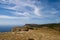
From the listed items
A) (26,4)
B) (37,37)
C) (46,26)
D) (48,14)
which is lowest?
(37,37)

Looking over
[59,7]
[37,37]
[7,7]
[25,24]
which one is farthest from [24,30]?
[59,7]

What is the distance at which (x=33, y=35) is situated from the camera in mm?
3178

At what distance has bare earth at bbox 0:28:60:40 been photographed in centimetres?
308

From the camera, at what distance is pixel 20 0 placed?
11.0ft

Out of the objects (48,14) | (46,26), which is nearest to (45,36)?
(46,26)

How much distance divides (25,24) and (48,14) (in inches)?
25.1

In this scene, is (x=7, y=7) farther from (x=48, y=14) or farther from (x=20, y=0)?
(x=48, y=14)

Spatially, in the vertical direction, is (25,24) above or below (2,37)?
above

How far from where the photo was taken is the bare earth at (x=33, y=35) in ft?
10.1

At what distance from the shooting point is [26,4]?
3.43 metres

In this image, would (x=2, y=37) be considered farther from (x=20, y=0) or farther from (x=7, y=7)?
(x=20, y=0)

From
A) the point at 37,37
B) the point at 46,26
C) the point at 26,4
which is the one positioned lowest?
the point at 37,37

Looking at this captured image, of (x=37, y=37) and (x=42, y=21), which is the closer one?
(x=37, y=37)

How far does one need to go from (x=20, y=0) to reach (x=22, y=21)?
519 mm
